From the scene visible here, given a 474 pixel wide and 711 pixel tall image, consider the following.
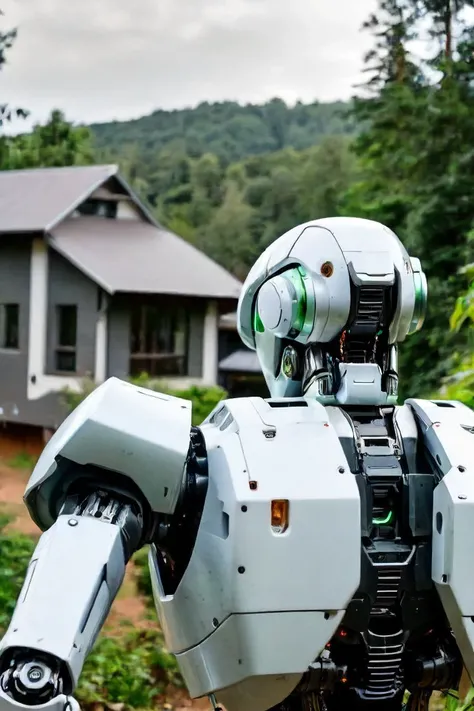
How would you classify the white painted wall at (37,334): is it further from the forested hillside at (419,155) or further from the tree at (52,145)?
the tree at (52,145)

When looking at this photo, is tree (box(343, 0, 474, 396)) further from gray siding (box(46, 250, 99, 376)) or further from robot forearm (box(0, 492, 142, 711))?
robot forearm (box(0, 492, 142, 711))

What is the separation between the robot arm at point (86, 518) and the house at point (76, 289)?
23.7ft

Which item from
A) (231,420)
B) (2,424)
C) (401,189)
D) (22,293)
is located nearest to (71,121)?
(22,293)

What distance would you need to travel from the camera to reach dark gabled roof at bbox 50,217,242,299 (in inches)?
344

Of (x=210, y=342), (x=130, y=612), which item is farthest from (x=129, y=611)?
(x=210, y=342)

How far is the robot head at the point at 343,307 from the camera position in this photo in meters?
1.44

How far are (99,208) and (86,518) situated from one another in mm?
8807

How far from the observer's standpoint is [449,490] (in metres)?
1.32

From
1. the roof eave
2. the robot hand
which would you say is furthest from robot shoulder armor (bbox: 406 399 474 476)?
the roof eave

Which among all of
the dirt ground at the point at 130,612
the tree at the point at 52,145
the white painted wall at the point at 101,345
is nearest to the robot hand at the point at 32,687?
the dirt ground at the point at 130,612

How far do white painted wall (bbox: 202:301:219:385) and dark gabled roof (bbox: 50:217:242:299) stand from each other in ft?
1.51

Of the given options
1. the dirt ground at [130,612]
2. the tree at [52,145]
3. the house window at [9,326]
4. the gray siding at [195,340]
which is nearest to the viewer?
the dirt ground at [130,612]

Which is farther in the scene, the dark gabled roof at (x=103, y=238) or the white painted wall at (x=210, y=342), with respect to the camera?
the white painted wall at (x=210, y=342)

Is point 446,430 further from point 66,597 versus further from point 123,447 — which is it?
point 66,597
